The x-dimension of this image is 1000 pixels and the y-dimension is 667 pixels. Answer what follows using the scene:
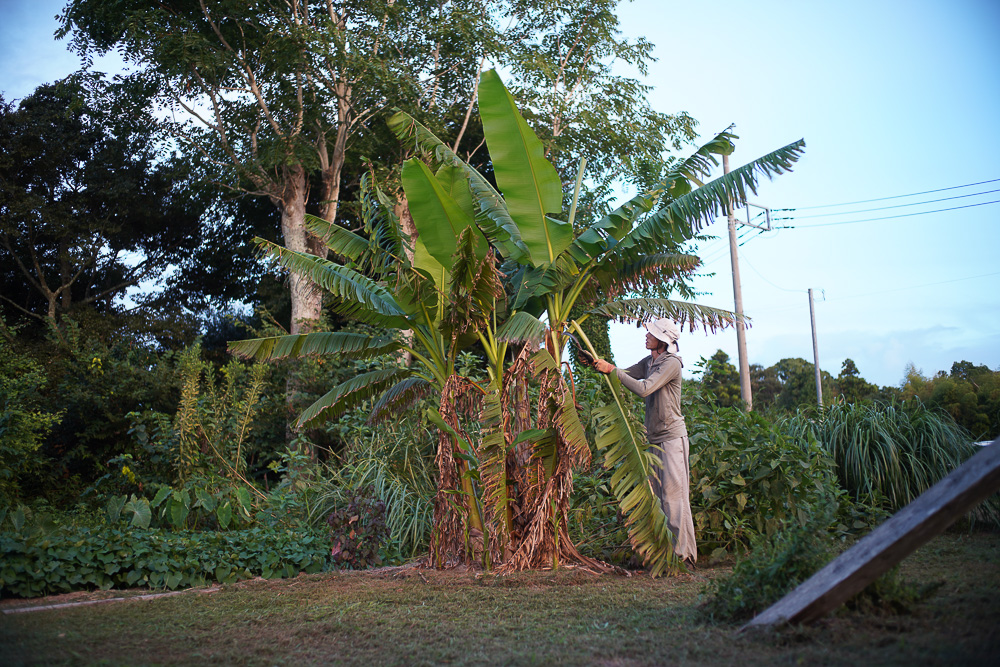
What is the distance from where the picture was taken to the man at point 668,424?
5.61 meters

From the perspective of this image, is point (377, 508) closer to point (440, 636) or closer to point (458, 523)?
point (458, 523)

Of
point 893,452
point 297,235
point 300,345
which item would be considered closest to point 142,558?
point 300,345

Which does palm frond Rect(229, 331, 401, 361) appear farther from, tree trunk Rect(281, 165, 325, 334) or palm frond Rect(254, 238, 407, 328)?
tree trunk Rect(281, 165, 325, 334)

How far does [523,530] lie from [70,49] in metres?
16.2

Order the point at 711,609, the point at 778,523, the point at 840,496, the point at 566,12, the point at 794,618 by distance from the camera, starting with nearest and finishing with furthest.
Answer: the point at 794,618
the point at 711,609
the point at 778,523
the point at 840,496
the point at 566,12

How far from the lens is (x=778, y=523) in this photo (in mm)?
6172

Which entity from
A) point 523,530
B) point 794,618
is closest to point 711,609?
point 794,618

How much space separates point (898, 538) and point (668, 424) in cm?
307

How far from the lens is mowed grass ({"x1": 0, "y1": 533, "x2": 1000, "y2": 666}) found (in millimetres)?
2957

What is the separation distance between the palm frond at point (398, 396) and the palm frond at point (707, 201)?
2387 mm

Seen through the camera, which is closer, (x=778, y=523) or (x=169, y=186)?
(x=778, y=523)

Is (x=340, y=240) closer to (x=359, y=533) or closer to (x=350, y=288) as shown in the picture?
(x=350, y=288)

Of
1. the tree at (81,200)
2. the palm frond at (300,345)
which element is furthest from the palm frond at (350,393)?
the tree at (81,200)

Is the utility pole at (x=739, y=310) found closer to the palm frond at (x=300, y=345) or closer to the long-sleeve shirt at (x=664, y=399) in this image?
the long-sleeve shirt at (x=664, y=399)
